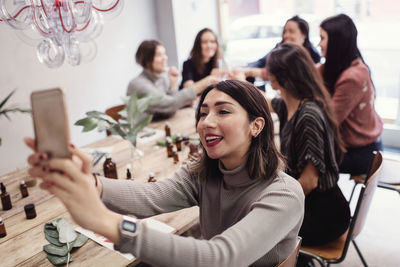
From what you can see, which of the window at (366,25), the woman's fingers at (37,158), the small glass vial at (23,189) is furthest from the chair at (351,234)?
the window at (366,25)

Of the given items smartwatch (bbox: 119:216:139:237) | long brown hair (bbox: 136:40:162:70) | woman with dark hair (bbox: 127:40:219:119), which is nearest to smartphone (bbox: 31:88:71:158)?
smartwatch (bbox: 119:216:139:237)

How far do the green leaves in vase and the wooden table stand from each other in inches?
1.0

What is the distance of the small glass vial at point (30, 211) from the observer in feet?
5.33

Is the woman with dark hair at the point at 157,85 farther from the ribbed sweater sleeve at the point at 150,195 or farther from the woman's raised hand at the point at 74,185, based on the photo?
the woman's raised hand at the point at 74,185

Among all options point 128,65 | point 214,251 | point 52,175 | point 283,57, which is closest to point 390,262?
point 283,57

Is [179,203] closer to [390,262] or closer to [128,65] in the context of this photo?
[390,262]

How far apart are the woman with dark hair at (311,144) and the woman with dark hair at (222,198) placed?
57 centimetres

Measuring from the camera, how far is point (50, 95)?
2.22 feet

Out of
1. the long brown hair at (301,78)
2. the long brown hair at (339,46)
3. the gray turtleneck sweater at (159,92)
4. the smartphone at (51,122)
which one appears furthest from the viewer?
the gray turtleneck sweater at (159,92)

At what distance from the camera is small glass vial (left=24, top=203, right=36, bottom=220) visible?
64.0 inches

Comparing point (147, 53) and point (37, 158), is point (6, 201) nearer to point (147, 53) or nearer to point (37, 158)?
point (37, 158)

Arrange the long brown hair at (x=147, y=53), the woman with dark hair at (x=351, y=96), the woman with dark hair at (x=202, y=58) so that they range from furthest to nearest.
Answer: the woman with dark hair at (x=202, y=58) < the long brown hair at (x=147, y=53) < the woman with dark hair at (x=351, y=96)

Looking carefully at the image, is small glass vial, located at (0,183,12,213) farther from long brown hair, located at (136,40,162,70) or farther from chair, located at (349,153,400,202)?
chair, located at (349,153,400,202)

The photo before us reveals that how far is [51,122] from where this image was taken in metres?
0.68
